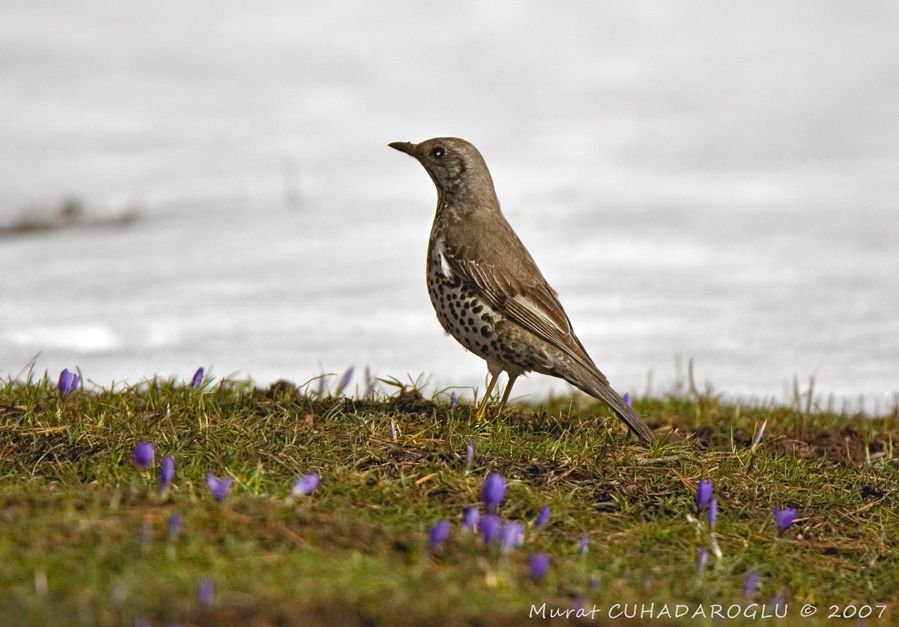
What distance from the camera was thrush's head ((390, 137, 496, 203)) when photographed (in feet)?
24.2

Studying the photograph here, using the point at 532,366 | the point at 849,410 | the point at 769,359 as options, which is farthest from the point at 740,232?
the point at 532,366

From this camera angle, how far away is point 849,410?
786 cm

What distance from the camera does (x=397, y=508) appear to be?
15.7 feet

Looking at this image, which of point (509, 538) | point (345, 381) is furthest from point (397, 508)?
point (345, 381)

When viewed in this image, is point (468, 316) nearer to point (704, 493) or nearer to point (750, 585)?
point (704, 493)

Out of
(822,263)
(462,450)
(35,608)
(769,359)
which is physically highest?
(822,263)

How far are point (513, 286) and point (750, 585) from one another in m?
2.72

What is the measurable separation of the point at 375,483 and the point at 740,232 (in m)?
9.32

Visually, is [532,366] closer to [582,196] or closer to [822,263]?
[822,263]

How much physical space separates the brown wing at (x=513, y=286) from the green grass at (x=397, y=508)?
1.32 ft

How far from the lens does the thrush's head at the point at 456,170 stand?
737 cm

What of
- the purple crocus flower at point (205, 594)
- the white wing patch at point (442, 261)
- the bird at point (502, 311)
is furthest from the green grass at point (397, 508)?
the white wing patch at point (442, 261)

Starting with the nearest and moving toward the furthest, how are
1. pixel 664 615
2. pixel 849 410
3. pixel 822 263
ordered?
pixel 664 615 → pixel 849 410 → pixel 822 263

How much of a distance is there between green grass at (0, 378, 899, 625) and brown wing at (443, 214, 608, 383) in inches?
15.9
